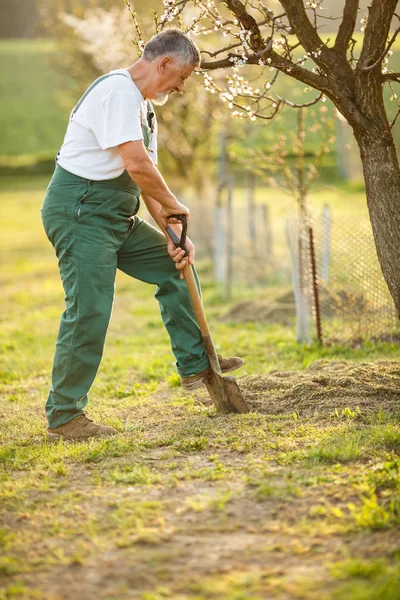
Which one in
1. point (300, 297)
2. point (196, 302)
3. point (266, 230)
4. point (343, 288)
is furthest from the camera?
point (266, 230)

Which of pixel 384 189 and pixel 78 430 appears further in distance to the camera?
pixel 384 189

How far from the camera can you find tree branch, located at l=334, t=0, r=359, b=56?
496 cm

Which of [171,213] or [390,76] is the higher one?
[390,76]

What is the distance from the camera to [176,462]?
13.8 feet

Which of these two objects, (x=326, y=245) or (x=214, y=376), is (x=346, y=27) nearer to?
(x=214, y=376)

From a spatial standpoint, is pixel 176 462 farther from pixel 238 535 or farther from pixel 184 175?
pixel 184 175

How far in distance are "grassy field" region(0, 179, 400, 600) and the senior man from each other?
384 millimetres

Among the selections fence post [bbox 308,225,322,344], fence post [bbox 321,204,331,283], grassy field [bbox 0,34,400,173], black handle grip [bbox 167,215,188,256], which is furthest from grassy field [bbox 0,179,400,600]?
grassy field [bbox 0,34,400,173]

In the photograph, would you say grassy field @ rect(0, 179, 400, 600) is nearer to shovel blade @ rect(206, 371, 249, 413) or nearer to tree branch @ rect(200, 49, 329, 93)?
shovel blade @ rect(206, 371, 249, 413)

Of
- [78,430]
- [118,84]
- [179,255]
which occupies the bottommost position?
[78,430]

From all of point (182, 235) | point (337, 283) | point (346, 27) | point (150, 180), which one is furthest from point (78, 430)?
point (337, 283)

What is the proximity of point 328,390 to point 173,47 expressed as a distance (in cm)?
248

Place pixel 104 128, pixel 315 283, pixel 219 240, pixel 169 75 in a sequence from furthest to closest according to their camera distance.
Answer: pixel 219 240 → pixel 315 283 → pixel 169 75 → pixel 104 128

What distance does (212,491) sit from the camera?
149 inches
